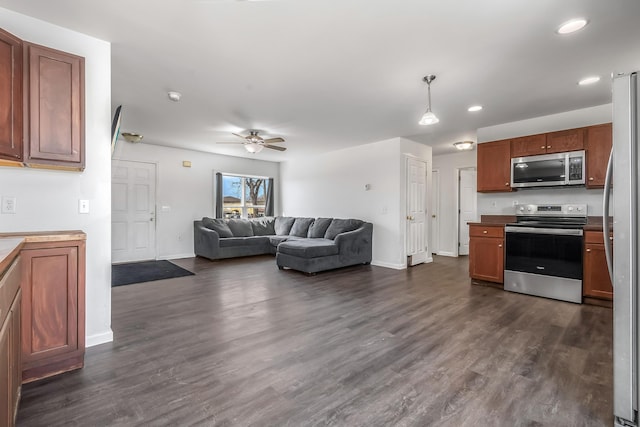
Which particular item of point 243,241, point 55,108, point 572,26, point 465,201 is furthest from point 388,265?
point 55,108

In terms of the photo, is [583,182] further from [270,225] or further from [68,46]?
[270,225]

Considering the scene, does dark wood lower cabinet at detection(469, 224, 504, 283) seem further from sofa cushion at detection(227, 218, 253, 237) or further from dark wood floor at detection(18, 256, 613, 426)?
sofa cushion at detection(227, 218, 253, 237)

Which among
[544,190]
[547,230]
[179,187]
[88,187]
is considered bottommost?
[547,230]

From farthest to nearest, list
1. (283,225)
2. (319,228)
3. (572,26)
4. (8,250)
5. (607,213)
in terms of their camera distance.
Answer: (283,225) < (319,228) < (572,26) < (607,213) < (8,250)

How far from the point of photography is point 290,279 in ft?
15.4

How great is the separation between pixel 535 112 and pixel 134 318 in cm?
554

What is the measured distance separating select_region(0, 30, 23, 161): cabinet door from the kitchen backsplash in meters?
5.46

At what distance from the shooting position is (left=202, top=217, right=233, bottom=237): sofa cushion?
6.61 m

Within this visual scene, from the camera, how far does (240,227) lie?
710cm

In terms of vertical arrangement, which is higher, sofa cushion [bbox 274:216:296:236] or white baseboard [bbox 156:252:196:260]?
sofa cushion [bbox 274:216:296:236]

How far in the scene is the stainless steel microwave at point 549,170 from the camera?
382 centimetres

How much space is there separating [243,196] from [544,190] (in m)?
6.36

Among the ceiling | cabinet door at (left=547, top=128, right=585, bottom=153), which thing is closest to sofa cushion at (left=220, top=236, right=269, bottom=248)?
the ceiling

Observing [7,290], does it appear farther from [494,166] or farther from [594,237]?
[494,166]
